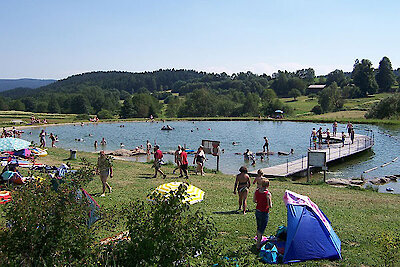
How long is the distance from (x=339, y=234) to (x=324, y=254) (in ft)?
6.73

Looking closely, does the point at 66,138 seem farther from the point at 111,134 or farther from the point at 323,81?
the point at 323,81

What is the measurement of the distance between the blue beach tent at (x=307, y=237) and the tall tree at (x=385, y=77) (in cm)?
12561

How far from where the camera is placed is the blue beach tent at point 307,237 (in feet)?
27.6

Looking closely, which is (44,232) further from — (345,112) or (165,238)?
(345,112)

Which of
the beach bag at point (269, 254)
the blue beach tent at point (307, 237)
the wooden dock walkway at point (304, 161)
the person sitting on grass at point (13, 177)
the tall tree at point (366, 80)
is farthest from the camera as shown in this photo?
the tall tree at point (366, 80)

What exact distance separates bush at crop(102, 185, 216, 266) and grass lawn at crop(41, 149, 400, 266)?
999 mm

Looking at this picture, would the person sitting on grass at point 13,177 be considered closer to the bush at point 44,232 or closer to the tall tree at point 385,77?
the bush at point 44,232

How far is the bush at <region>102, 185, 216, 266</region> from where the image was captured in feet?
15.3

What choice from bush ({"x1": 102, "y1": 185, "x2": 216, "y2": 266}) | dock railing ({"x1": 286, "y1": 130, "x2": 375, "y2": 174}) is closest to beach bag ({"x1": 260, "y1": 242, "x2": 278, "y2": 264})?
bush ({"x1": 102, "y1": 185, "x2": 216, "y2": 266})

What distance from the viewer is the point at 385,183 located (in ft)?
72.6

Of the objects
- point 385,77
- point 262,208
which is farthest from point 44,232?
point 385,77

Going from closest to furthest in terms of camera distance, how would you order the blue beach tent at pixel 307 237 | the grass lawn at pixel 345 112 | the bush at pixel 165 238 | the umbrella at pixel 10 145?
the bush at pixel 165 238, the blue beach tent at pixel 307 237, the umbrella at pixel 10 145, the grass lawn at pixel 345 112

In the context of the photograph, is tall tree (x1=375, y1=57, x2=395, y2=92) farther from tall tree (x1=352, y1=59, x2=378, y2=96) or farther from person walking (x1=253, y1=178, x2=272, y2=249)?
person walking (x1=253, y1=178, x2=272, y2=249)

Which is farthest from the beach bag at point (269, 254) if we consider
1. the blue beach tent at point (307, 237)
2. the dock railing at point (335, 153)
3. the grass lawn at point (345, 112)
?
the grass lawn at point (345, 112)
